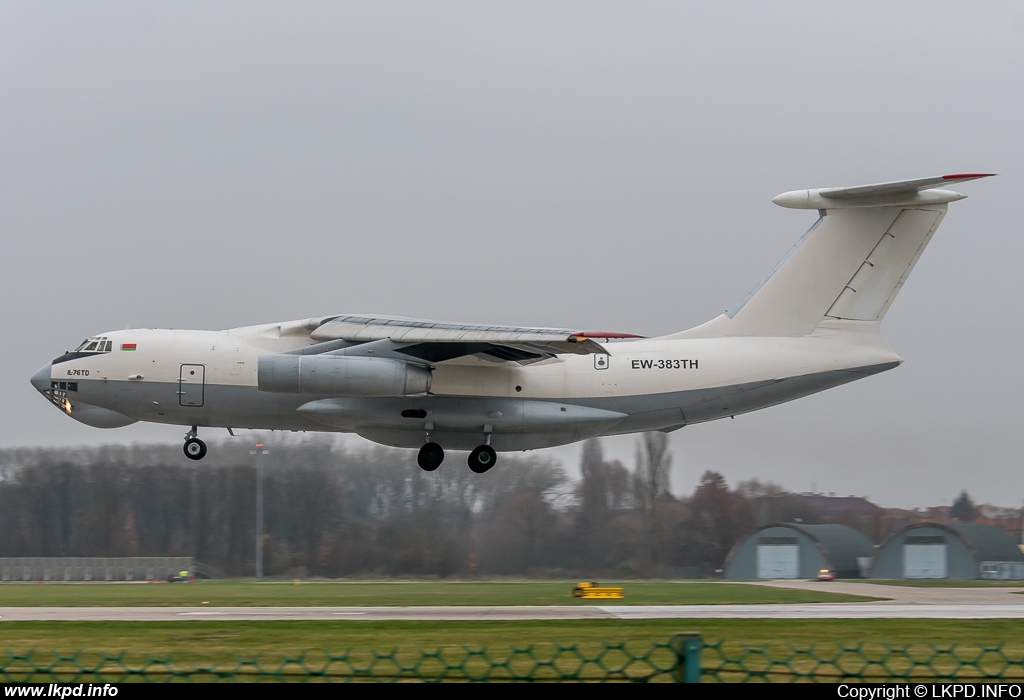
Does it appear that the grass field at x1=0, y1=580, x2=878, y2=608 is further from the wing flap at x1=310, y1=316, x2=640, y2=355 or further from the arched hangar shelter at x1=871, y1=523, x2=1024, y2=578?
the arched hangar shelter at x1=871, y1=523, x2=1024, y2=578

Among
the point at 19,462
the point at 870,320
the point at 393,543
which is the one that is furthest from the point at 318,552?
the point at 870,320

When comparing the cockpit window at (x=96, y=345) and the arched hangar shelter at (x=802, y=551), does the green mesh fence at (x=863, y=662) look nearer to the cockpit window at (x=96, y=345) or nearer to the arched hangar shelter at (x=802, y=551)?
the cockpit window at (x=96, y=345)

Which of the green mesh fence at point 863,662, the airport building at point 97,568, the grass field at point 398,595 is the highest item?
the green mesh fence at point 863,662

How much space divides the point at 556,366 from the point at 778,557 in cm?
1305

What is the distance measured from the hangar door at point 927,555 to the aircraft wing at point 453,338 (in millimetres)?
15440

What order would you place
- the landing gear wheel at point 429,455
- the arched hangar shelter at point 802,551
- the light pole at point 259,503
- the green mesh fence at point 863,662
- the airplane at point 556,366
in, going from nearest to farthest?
the green mesh fence at point 863,662 → the airplane at point 556,366 → the landing gear wheel at point 429,455 → the light pole at point 259,503 → the arched hangar shelter at point 802,551

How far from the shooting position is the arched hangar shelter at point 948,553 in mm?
26861

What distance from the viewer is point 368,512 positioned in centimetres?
2464

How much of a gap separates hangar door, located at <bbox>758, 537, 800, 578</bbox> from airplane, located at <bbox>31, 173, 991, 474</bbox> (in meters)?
10.8

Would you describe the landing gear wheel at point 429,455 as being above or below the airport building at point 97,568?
above

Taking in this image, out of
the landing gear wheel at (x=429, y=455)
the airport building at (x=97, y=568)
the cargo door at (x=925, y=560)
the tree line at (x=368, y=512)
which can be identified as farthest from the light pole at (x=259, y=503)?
the cargo door at (x=925, y=560)

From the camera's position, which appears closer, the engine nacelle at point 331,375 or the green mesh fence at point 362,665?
the green mesh fence at point 362,665

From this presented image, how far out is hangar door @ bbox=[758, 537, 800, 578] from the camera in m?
26.9

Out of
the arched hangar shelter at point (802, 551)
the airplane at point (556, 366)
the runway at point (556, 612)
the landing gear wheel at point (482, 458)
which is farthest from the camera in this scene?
the arched hangar shelter at point (802, 551)
